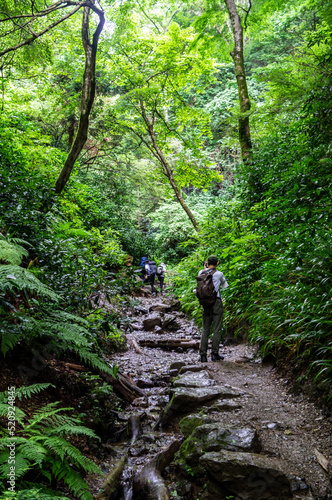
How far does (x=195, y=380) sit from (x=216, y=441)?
154 centimetres

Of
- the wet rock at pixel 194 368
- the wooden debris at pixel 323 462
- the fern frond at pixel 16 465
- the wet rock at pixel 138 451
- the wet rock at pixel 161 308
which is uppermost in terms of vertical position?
the wet rock at pixel 161 308

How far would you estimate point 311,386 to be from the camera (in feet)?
11.0

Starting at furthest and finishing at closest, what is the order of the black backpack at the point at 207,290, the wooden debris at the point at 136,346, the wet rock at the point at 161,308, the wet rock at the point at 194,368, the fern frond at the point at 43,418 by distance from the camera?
1. the wet rock at the point at 161,308
2. the wooden debris at the point at 136,346
3. the black backpack at the point at 207,290
4. the wet rock at the point at 194,368
5. the fern frond at the point at 43,418

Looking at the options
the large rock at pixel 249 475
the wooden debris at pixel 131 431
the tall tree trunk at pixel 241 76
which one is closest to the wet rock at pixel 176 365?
the wooden debris at pixel 131 431

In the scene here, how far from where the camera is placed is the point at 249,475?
226 centimetres

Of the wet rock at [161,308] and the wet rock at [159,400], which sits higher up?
the wet rock at [161,308]

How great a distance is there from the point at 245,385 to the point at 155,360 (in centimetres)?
266

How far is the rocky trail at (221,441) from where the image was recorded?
228 cm

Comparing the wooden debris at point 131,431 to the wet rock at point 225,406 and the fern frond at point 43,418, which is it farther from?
the fern frond at point 43,418

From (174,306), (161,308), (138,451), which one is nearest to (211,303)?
(138,451)

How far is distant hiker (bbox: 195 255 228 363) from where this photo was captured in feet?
18.4

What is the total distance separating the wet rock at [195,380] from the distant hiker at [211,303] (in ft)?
3.82

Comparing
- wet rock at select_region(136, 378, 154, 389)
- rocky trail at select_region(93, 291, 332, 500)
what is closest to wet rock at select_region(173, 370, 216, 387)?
rocky trail at select_region(93, 291, 332, 500)

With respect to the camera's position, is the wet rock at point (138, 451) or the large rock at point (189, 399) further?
the large rock at point (189, 399)
